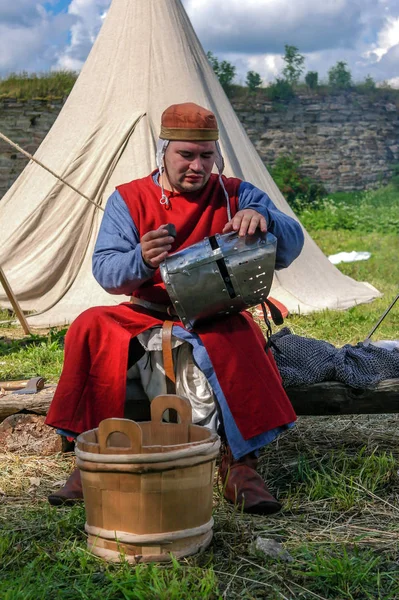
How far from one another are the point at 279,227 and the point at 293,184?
1007 centimetres

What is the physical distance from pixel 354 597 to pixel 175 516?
499 millimetres

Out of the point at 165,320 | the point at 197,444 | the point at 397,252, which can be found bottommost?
the point at 397,252

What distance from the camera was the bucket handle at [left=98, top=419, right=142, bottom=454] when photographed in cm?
225

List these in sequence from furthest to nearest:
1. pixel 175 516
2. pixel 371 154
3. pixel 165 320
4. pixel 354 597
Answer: pixel 371 154, pixel 165 320, pixel 175 516, pixel 354 597

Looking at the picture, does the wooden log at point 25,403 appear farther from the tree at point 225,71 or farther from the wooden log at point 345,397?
the tree at point 225,71

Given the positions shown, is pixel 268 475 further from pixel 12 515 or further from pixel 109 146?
pixel 109 146

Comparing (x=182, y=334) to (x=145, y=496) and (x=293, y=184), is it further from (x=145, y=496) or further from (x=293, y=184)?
(x=293, y=184)

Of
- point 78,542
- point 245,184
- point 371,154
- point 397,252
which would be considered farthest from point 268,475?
point 371,154

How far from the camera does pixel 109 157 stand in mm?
6645

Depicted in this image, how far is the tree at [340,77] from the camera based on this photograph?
1359cm

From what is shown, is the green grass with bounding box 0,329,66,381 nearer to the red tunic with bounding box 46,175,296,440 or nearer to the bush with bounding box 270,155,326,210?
the red tunic with bounding box 46,175,296,440

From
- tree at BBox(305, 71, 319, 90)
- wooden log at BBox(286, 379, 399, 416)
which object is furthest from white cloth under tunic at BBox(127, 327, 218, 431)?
tree at BBox(305, 71, 319, 90)

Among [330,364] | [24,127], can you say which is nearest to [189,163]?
[330,364]

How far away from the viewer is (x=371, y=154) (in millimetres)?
13805
